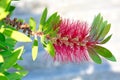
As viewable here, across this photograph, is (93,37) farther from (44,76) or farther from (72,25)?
(44,76)

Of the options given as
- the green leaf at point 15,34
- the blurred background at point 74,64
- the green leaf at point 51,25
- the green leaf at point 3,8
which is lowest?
the blurred background at point 74,64

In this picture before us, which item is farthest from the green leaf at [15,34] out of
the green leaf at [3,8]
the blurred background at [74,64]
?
the blurred background at [74,64]

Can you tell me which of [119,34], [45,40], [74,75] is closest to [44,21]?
[45,40]

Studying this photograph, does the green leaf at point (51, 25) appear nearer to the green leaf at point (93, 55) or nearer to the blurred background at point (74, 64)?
the green leaf at point (93, 55)

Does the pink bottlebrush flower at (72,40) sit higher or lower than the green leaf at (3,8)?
lower

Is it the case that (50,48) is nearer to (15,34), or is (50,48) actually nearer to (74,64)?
(15,34)

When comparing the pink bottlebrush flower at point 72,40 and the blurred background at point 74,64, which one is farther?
the blurred background at point 74,64

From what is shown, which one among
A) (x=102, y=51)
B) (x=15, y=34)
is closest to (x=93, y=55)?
(x=102, y=51)
